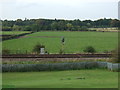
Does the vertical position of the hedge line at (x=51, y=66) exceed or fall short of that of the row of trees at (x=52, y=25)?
it falls short

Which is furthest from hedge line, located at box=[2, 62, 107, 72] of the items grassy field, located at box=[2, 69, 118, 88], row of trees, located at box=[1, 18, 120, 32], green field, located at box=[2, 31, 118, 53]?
row of trees, located at box=[1, 18, 120, 32]

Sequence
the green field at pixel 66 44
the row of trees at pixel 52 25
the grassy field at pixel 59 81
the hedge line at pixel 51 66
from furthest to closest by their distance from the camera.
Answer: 1. the row of trees at pixel 52 25
2. the green field at pixel 66 44
3. the hedge line at pixel 51 66
4. the grassy field at pixel 59 81

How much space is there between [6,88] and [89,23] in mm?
148705

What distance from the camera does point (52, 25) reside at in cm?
14125

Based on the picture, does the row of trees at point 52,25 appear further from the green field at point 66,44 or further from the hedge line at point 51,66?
the hedge line at point 51,66

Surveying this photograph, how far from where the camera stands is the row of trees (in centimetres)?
13550

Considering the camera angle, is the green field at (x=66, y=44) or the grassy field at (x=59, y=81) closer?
the grassy field at (x=59, y=81)

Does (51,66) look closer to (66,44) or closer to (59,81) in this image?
(59,81)

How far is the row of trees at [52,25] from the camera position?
13550cm

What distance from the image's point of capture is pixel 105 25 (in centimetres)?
15638

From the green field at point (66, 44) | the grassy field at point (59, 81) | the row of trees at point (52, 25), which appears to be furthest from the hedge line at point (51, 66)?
the row of trees at point (52, 25)

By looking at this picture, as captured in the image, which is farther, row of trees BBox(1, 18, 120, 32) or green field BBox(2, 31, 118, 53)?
row of trees BBox(1, 18, 120, 32)

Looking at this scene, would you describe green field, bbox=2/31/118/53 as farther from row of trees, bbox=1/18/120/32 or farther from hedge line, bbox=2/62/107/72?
row of trees, bbox=1/18/120/32

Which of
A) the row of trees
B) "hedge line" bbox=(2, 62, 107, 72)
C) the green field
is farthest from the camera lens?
the row of trees
